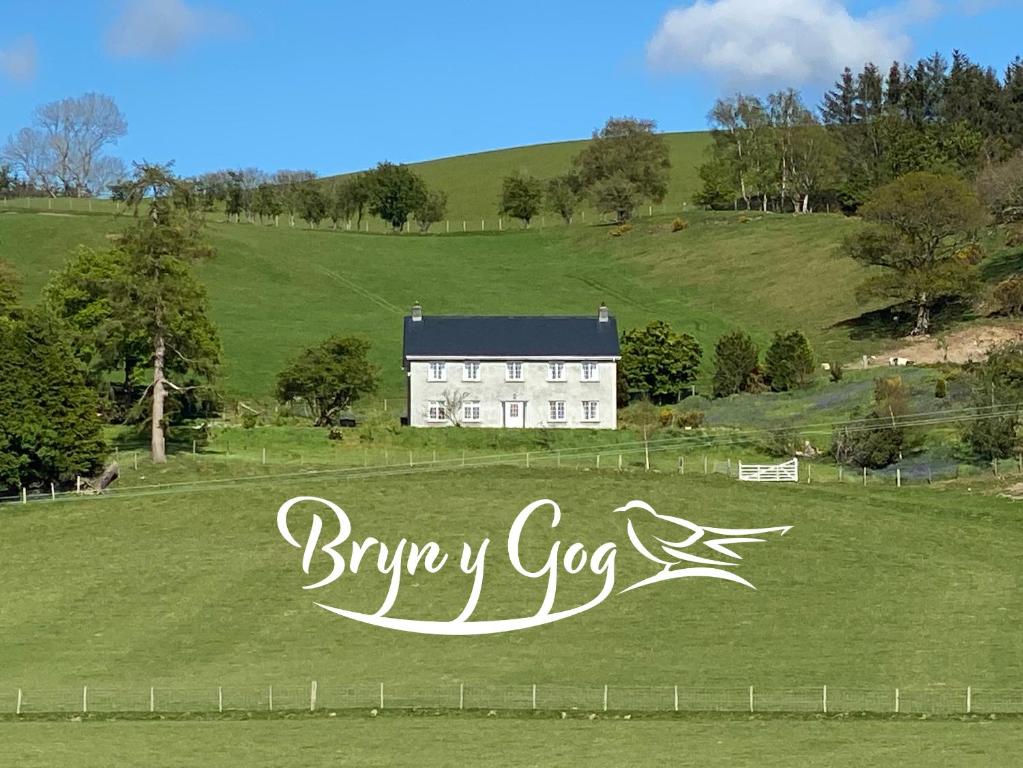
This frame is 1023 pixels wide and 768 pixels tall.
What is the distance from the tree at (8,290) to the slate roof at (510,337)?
68.8 feet

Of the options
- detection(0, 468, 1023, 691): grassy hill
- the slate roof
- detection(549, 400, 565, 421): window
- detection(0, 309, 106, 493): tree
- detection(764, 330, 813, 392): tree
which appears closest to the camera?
detection(0, 468, 1023, 691): grassy hill

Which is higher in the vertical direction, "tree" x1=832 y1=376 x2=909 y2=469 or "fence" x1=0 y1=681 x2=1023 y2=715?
"tree" x1=832 y1=376 x2=909 y2=469

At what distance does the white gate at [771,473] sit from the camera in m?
70.1

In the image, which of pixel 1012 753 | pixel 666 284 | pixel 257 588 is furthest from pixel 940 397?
pixel 666 284

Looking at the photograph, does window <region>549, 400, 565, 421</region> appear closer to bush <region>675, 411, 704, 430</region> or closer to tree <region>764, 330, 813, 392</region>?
bush <region>675, 411, 704, 430</region>

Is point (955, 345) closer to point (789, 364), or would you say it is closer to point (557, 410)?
point (789, 364)

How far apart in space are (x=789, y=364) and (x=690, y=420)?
45.6ft

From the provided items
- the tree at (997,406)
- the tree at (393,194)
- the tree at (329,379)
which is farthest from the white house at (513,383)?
the tree at (393,194)

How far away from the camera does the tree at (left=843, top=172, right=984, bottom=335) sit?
104m

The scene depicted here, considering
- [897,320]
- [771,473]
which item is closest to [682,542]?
[771,473]

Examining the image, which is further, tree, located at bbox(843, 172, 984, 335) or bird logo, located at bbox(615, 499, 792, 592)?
tree, located at bbox(843, 172, 984, 335)

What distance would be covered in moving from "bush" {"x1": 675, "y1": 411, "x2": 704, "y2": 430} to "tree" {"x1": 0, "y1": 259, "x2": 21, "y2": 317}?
3382 cm

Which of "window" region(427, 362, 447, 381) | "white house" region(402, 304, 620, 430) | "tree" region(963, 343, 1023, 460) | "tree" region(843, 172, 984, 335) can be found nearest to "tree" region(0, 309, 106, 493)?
"white house" region(402, 304, 620, 430)

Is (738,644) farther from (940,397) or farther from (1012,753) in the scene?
(940,397)
